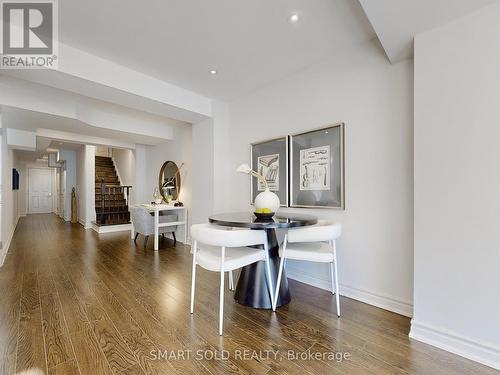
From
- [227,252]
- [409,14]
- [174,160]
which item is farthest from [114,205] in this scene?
[409,14]

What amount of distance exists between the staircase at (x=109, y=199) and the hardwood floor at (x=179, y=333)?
382cm

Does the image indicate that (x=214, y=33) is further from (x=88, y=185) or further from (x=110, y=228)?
(x=88, y=185)

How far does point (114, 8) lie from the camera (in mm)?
1869

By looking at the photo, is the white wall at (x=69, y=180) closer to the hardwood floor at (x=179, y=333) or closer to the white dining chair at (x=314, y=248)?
the hardwood floor at (x=179, y=333)

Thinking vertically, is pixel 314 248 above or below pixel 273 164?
below

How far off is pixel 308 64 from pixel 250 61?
2.15ft

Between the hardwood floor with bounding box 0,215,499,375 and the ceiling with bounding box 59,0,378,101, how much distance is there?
2.45 meters

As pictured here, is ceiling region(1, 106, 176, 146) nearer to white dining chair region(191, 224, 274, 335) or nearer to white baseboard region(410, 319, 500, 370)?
white dining chair region(191, 224, 274, 335)

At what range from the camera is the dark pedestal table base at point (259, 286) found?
2199mm

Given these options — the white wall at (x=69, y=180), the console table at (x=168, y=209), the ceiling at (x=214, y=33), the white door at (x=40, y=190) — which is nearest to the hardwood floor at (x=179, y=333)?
the console table at (x=168, y=209)

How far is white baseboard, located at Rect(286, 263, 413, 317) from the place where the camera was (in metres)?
2.07

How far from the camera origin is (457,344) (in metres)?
1.58

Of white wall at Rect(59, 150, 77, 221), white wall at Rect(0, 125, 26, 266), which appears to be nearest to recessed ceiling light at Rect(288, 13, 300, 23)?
white wall at Rect(0, 125, 26, 266)

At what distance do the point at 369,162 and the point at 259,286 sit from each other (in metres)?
1.55
